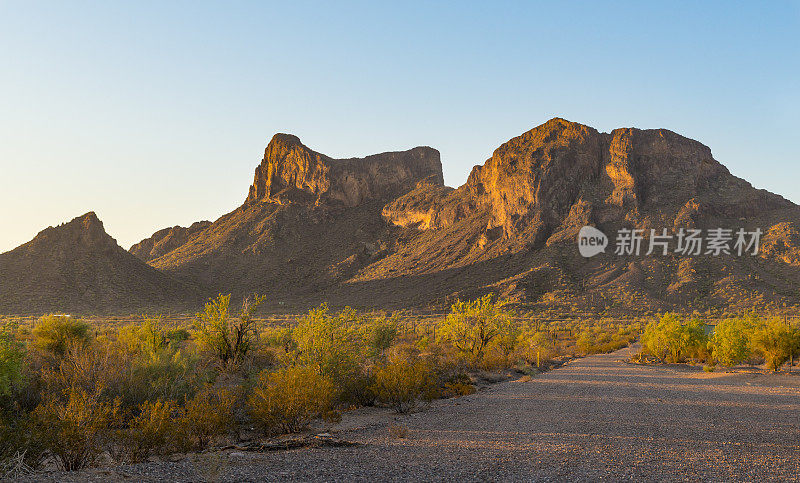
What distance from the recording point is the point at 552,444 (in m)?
10.5

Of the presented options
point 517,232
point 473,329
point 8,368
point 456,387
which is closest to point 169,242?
point 517,232

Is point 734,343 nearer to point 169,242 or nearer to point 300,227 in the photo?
point 300,227

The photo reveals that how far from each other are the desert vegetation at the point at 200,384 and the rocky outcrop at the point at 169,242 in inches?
4641

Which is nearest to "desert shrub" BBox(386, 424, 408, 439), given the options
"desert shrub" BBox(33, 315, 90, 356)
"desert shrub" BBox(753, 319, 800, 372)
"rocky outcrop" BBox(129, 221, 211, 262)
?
"desert shrub" BBox(33, 315, 90, 356)

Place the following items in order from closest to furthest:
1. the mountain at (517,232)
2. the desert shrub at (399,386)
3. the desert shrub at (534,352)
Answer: the desert shrub at (399,386)
the desert shrub at (534,352)
the mountain at (517,232)

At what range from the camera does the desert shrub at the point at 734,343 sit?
84.8ft

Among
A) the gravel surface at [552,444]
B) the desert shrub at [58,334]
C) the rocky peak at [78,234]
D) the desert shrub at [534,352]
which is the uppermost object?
the rocky peak at [78,234]

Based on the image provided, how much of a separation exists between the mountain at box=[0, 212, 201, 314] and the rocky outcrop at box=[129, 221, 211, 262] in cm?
4666

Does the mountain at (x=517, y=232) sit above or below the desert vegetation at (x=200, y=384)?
above

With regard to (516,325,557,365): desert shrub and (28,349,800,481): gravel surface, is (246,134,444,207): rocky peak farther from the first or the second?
(28,349,800,481): gravel surface

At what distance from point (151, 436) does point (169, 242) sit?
462 feet

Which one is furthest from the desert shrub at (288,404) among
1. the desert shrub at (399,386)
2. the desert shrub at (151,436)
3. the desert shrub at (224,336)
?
the desert shrub at (224,336)

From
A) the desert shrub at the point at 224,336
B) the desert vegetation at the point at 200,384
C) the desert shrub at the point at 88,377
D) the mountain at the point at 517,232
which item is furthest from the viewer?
the mountain at the point at 517,232
